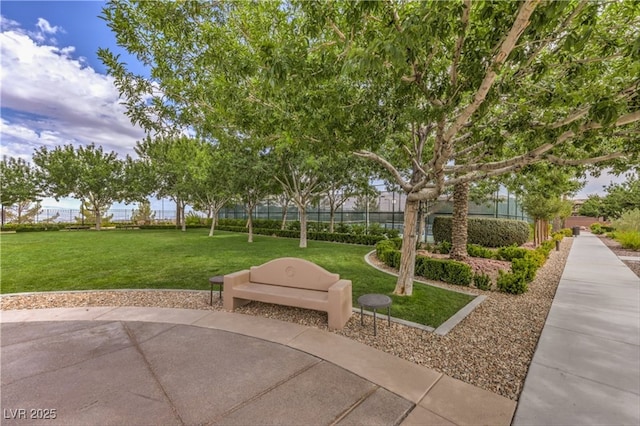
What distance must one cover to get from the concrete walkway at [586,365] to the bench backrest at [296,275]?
280cm

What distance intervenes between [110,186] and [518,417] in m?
31.2

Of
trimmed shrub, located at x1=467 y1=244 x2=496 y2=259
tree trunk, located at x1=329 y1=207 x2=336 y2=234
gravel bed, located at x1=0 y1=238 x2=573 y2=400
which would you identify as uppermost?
tree trunk, located at x1=329 y1=207 x2=336 y2=234

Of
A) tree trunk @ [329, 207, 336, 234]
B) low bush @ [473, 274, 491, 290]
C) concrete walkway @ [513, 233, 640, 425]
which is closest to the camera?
concrete walkway @ [513, 233, 640, 425]

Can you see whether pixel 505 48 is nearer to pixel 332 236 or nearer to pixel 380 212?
pixel 332 236

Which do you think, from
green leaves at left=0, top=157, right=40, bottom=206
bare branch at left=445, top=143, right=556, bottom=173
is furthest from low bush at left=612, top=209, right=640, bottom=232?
green leaves at left=0, top=157, right=40, bottom=206

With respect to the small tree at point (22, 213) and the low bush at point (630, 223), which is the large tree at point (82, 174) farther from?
the low bush at point (630, 223)

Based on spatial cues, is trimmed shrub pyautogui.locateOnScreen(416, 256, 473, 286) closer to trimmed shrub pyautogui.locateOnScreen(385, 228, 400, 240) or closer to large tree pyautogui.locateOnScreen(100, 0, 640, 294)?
large tree pyautogui.locateOnScreen(100, 0, 640, 294)

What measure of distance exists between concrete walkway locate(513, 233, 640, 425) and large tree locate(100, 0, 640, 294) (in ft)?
8.70

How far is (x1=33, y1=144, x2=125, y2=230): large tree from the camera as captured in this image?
23781 millimetres

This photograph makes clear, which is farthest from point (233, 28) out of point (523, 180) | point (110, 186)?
point (110, 186)

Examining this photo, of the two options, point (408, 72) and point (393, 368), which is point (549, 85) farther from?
point (393, 368)

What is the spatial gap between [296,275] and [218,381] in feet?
7.12

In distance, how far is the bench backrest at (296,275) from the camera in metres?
4.76

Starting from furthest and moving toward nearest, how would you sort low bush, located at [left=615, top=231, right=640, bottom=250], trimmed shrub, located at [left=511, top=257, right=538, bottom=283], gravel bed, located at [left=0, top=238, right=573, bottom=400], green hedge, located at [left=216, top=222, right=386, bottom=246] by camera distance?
green hedge, located at [left=216, top=222, right=386, bottom=246] → low bush, located at [left=615, top=231, right=640, bottom=250] → trimmed shrub, located at [left=511, top=257, right=538, bottom=283] → gravel bed, located at [left=0, top=238, right=573, bottom=400]
